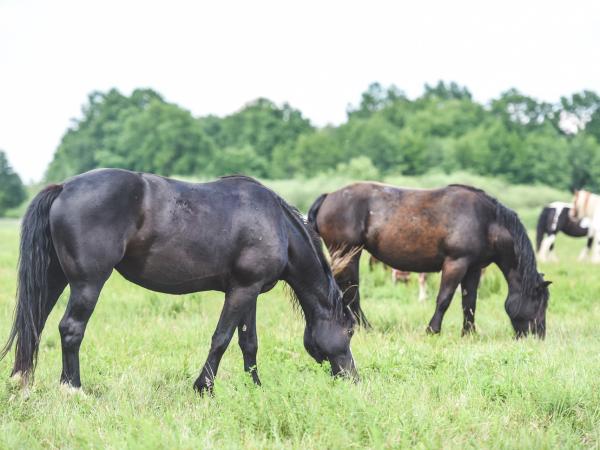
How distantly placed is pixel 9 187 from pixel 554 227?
66.9 meters

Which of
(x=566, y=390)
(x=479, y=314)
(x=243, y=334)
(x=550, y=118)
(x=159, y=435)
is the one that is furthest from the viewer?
(x=550, y=118)

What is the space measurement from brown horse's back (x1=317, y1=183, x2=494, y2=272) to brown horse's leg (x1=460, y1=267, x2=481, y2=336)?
1.17ft

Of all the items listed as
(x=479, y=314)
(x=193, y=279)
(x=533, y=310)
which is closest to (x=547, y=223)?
(x=479, y=314)

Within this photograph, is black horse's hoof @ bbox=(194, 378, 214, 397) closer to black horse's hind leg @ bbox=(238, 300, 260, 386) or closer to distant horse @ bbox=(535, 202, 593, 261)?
black horse's hind leg @ bbox=(238, 300, 260, 386)

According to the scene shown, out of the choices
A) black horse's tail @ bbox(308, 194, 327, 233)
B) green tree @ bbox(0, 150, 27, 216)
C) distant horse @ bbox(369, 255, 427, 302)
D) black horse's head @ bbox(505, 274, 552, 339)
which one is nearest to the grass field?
black horse's head @ bbox(505, 274, 552, 339)

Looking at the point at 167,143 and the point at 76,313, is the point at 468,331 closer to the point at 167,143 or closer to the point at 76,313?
the point at 76,313

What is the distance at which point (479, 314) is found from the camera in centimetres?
898

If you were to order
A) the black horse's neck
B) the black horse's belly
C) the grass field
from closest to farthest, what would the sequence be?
the grass field, the black horse's belly, the black horse's neck

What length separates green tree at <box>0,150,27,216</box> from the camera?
71.1 meters

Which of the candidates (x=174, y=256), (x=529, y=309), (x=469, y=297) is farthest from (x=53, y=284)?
(x=529, y=309)

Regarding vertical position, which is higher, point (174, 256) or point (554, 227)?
point (174, 256)

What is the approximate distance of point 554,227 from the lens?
61.8ft

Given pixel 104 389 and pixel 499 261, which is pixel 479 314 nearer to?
pixel 499 261

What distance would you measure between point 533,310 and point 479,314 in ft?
4.76
